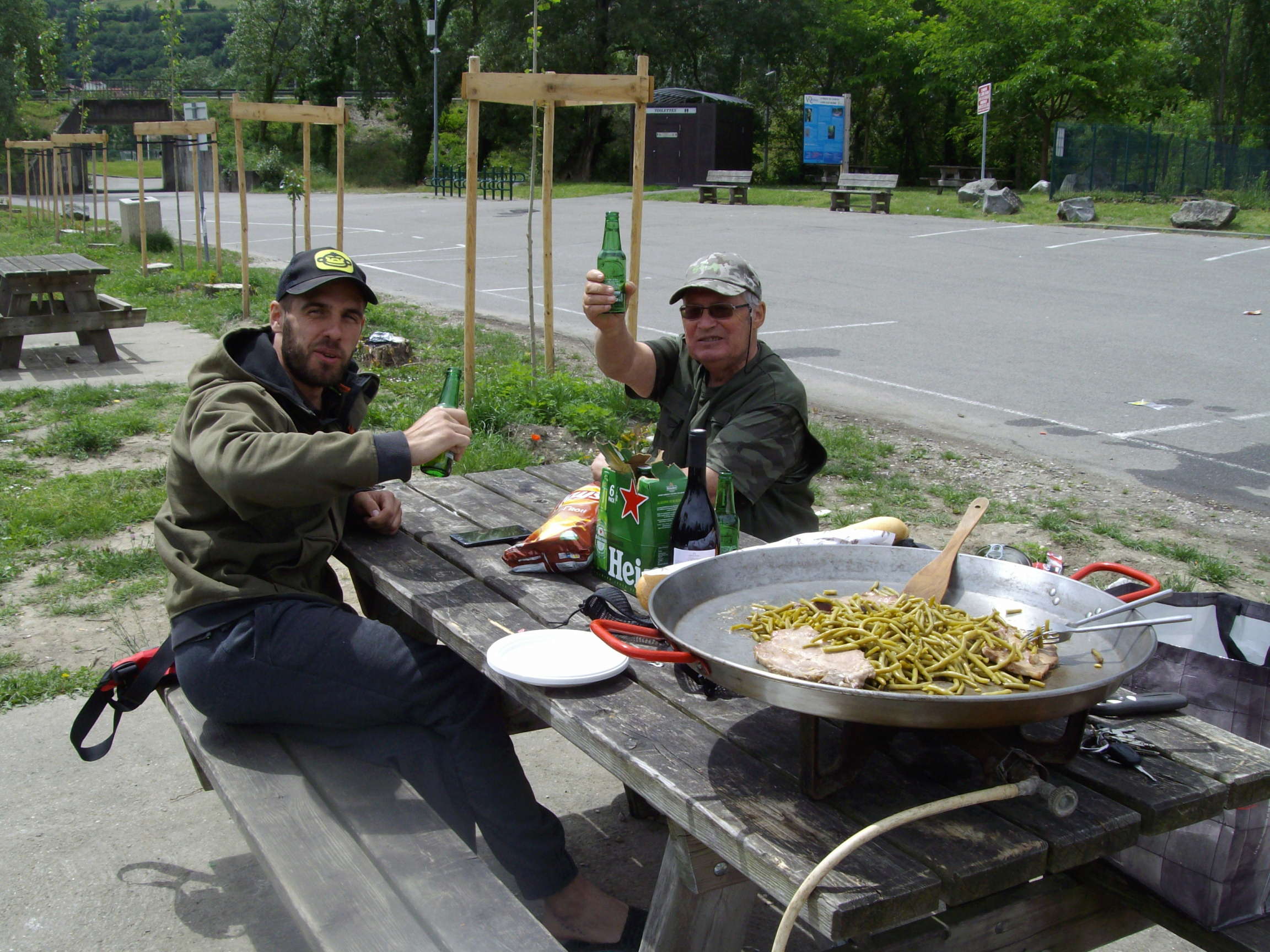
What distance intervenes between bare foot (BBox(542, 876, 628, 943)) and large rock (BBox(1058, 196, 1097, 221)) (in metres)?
25.1

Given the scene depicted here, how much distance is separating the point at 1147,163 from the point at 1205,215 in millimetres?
8178

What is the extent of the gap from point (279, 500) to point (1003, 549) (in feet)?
5.82

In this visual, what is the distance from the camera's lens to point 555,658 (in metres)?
2.26

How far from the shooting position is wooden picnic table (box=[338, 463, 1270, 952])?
5.15ft

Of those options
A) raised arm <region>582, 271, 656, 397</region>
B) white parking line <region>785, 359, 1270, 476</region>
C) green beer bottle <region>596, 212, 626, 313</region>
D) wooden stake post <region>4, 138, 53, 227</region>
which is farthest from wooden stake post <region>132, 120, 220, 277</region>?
raised arm <region>582, 271, 656, 397</region>

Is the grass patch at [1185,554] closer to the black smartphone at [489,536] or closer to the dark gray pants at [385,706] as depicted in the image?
the black smartphone at [489,536]

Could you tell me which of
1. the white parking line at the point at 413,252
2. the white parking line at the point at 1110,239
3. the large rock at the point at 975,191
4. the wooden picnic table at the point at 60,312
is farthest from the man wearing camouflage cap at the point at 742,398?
the large rock at the point at 975,191

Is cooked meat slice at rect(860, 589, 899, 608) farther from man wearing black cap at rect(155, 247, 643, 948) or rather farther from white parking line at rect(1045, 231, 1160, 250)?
white parking line at rect(1045, 231, 1160, 250)

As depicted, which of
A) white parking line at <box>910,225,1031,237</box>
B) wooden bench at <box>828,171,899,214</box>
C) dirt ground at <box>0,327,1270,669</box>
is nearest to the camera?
dirt ground at <box>0,327,1270,669</box>

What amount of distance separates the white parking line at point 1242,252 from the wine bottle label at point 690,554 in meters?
18.0

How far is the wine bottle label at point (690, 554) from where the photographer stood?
8.16 feet

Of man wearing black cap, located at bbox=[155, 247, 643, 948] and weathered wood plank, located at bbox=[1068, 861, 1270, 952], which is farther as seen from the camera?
man wearing black cap, located at bbox=[155, 247, 643, 948]

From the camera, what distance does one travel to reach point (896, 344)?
10.7 meters

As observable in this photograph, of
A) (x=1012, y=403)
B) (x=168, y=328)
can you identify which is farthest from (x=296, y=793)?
(x=168, y=328)
